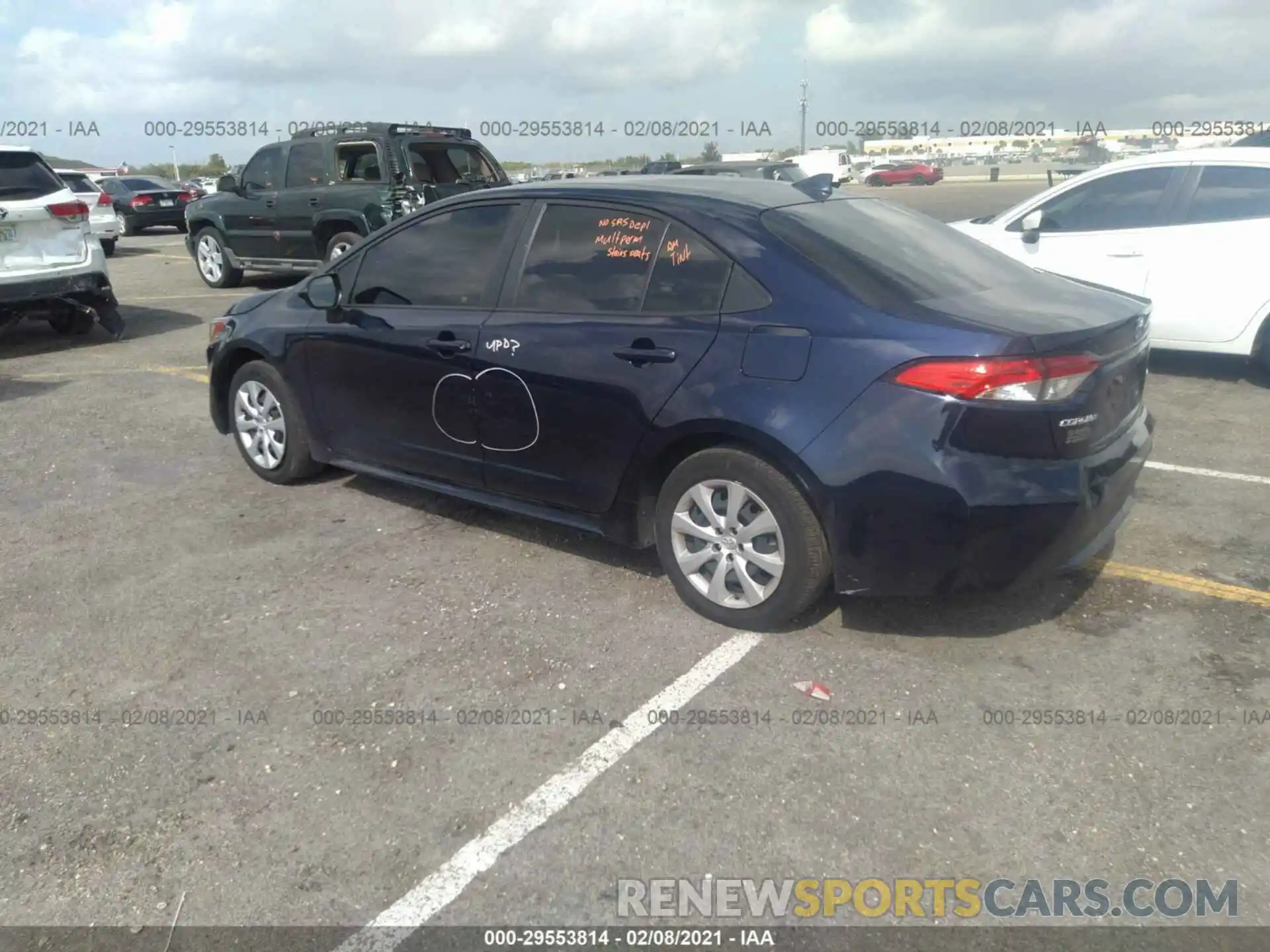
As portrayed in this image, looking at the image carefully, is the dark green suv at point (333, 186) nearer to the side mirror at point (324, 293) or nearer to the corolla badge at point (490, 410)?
the side mirror at point (324, 293)

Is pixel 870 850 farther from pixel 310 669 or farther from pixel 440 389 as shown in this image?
pixel 440 389

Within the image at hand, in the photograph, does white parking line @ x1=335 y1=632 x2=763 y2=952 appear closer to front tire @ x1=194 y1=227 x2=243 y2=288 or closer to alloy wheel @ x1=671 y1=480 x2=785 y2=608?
alloy wheel @ x1=671 y1=480 x2=785 y2=608

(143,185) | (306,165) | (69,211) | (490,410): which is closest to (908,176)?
(143,185)

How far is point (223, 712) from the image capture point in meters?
3.42

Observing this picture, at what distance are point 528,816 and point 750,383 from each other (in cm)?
164

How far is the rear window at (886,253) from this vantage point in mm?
3576

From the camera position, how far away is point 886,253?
3.82 m

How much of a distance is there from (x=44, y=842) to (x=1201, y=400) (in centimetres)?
719

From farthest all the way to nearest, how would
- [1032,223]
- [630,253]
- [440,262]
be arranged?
1. [1032,223]
2. [440,262]
3. [630,253]

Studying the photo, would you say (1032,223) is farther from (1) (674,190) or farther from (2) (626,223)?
(2) (626,223)

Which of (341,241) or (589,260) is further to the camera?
(341,241)

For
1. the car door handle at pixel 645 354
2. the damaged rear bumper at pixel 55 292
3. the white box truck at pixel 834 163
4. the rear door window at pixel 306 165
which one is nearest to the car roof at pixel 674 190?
the car door handle at pixel 645 354

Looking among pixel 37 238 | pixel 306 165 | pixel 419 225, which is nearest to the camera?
pixel 419 225

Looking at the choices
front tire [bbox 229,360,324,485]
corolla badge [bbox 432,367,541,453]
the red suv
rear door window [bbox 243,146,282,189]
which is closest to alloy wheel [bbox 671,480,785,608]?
corolla badge [bbox 432,367,541,453]
